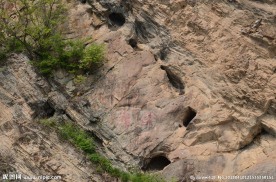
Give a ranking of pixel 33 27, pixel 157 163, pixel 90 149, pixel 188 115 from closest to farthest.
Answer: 1. pixel 90 149
2. pixel 157 163
3. pixel 188 115
4. pixel 33 27

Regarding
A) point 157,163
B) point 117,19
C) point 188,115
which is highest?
point 117,19

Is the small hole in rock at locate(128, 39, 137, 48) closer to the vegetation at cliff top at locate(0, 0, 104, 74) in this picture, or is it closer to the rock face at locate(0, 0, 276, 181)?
the rock face at locate(0, 0, 276, 181)

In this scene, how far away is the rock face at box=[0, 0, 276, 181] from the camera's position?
1388 cm

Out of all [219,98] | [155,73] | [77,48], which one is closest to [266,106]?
[219,98]

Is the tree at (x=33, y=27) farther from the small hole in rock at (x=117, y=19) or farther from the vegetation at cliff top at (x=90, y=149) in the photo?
the vegetation at cliff top at (x=90, y=149)

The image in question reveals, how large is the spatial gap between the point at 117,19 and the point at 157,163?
6.07m

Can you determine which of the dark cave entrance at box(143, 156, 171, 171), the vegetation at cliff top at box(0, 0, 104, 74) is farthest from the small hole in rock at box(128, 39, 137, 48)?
the dark cave entrance at box(143, 156, 171, 171)

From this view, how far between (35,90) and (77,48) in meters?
2.15

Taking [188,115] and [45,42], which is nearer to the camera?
[188,115]

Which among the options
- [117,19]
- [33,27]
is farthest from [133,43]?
[33,27]

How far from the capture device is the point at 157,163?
14.8 metres

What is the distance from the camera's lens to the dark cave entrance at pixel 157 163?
14.6 meters

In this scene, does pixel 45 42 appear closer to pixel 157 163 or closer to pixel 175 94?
pixel 175 94

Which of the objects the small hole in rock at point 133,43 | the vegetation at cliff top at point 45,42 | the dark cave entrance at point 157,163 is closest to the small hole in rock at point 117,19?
the small hole in rock at point 133,43
